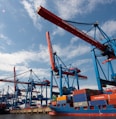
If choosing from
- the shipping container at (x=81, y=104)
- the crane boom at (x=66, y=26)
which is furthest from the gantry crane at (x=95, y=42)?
the shipping container at (x=81, y=104)

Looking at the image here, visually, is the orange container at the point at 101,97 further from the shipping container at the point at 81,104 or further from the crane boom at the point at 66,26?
the crane boom at the point at 66,26

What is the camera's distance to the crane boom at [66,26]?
3144cm

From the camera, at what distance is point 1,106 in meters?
82.3

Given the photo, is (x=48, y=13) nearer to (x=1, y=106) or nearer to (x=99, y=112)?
(x=99, y=112)

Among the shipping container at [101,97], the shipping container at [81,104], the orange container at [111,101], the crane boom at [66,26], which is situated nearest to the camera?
the crane boom at [66,26]

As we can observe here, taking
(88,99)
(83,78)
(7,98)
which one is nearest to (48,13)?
(88,99)

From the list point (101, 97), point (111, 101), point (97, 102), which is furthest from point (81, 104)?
point (111, 101)

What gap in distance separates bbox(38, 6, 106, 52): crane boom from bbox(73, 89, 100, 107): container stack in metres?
11.2

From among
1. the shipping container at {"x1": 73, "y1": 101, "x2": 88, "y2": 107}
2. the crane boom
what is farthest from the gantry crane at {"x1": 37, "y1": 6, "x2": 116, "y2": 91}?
the shipping container at {"x1": 73, "y1": 101, "x2": 88, "y2": 107}

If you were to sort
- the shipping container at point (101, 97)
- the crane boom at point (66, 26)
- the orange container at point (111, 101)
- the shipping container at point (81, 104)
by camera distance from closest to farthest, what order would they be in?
the crane boom at point (66, 26) → the orange container at point (111, 101) → the shipping container at point (101, 97) → the shipping container at point (81, 104)

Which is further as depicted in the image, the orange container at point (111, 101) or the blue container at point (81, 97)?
the blue container at point (81, 97)

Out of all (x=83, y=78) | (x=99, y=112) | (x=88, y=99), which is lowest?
(x=99, y=112)

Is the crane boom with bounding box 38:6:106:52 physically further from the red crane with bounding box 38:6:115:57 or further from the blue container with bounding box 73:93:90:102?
the blue container with bounding box 73:93:90:102

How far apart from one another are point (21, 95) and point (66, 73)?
45.2 m
